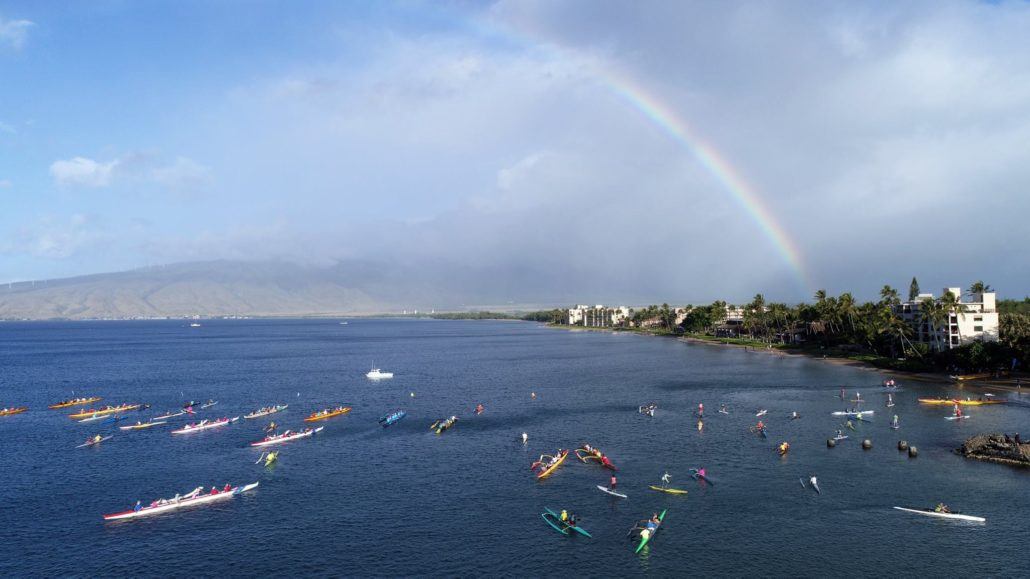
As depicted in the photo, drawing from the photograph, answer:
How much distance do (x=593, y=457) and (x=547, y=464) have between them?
4817 millimetres

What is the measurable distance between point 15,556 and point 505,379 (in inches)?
3370

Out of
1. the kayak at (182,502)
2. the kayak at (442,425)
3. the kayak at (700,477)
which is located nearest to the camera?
the kayak at (182,502)

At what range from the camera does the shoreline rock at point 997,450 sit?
185 ft

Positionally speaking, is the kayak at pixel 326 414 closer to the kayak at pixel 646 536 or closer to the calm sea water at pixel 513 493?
the calm sea water at pixel 513 493

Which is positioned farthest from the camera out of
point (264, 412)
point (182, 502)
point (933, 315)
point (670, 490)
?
point (933, 315)

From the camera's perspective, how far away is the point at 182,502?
48.5m

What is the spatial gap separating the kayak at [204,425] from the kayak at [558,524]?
171 feet

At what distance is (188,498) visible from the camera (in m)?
48.8

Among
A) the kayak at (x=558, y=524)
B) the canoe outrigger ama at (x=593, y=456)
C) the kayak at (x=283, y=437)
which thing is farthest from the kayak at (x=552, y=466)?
the kayak at (x=283, y=437)

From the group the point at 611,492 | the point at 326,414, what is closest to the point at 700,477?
the point at 611,492

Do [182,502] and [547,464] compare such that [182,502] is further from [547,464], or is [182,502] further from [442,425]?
[442,425]

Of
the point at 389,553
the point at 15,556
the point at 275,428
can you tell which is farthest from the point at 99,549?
the point at 275,428

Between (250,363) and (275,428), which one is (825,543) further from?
(250,363)

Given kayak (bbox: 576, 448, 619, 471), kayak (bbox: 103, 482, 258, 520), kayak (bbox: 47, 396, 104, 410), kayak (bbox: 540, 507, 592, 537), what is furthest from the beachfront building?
kayak (bbox: 47, 396, 104, 410)
